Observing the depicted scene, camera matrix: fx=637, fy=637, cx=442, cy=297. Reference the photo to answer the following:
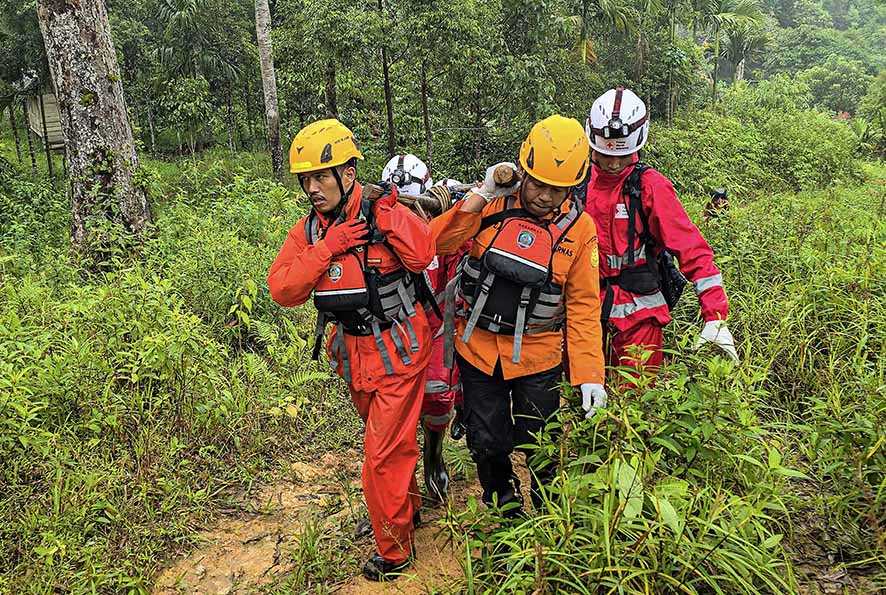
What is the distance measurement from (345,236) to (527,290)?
0.90 metres

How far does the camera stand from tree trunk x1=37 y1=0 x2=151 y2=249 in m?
6.59

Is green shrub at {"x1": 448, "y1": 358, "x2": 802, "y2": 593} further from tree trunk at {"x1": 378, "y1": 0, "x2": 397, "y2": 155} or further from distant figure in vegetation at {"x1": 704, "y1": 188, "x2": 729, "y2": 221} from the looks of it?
tree trunk at {"x1": 378, "y1": 0, "x2": 397, "y2": 155}

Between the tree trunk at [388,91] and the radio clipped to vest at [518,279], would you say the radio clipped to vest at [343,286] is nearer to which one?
the radio clipped to vest at [518,279]

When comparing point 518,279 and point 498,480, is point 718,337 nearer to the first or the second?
point 518,279

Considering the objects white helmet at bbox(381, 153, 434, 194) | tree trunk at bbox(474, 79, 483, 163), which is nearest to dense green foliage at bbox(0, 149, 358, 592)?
white helmet at bbox(381, 153, 434, 194)

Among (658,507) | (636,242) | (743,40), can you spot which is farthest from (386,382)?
(743,40)

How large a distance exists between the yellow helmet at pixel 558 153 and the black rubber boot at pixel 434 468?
5.65 feet

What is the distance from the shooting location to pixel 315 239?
3215mm

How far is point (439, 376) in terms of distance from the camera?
364 centimetres

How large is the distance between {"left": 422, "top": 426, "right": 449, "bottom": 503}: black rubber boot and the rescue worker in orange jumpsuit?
A: 0.56 meters

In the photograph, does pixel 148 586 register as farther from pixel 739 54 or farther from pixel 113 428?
pixel 739 54

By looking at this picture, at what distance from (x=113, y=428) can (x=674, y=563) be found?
341 centimetres

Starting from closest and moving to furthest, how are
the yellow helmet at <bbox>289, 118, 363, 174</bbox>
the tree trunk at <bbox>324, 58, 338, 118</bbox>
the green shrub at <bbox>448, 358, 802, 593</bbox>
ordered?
the green shrub at <bbox>448, 358, 802, 593</bbox>, the yellow helmet at <bbox>289, 118, 363, 174</bbox>, the tree trunk at <bbox>324, 58, 338, 118</bbox>

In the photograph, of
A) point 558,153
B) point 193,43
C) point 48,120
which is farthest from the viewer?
point 48,120
